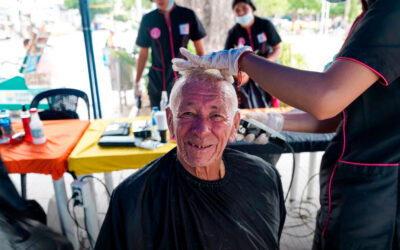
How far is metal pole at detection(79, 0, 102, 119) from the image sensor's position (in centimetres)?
404

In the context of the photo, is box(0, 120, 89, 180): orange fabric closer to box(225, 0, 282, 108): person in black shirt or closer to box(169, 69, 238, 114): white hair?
box(169, 69, 238, 114): white hair

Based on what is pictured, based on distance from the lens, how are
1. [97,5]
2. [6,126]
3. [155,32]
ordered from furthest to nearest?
[97,5] → [155,32] → [6,126]

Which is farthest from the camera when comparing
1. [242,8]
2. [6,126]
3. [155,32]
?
[242,8]

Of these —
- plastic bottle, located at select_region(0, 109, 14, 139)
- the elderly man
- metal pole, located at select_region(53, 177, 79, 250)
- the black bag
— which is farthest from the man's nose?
plastic bottle, located at select_region(0, 109, 14, 139)

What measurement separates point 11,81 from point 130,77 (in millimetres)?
2241

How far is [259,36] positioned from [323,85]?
3042 millimetres

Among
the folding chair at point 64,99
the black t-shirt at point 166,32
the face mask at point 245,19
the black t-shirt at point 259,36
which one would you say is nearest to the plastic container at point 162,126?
the folding chair at point 64,99

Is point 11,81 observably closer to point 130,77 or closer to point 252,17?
point 130,77

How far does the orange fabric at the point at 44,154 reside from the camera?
1.99 metres

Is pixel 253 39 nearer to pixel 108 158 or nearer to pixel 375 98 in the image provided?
pixel 108 158

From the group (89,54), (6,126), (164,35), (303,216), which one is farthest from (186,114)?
(89,54)

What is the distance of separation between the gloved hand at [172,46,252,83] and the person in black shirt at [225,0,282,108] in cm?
246

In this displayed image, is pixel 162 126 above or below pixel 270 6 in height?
below

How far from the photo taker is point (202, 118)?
1.25 m
